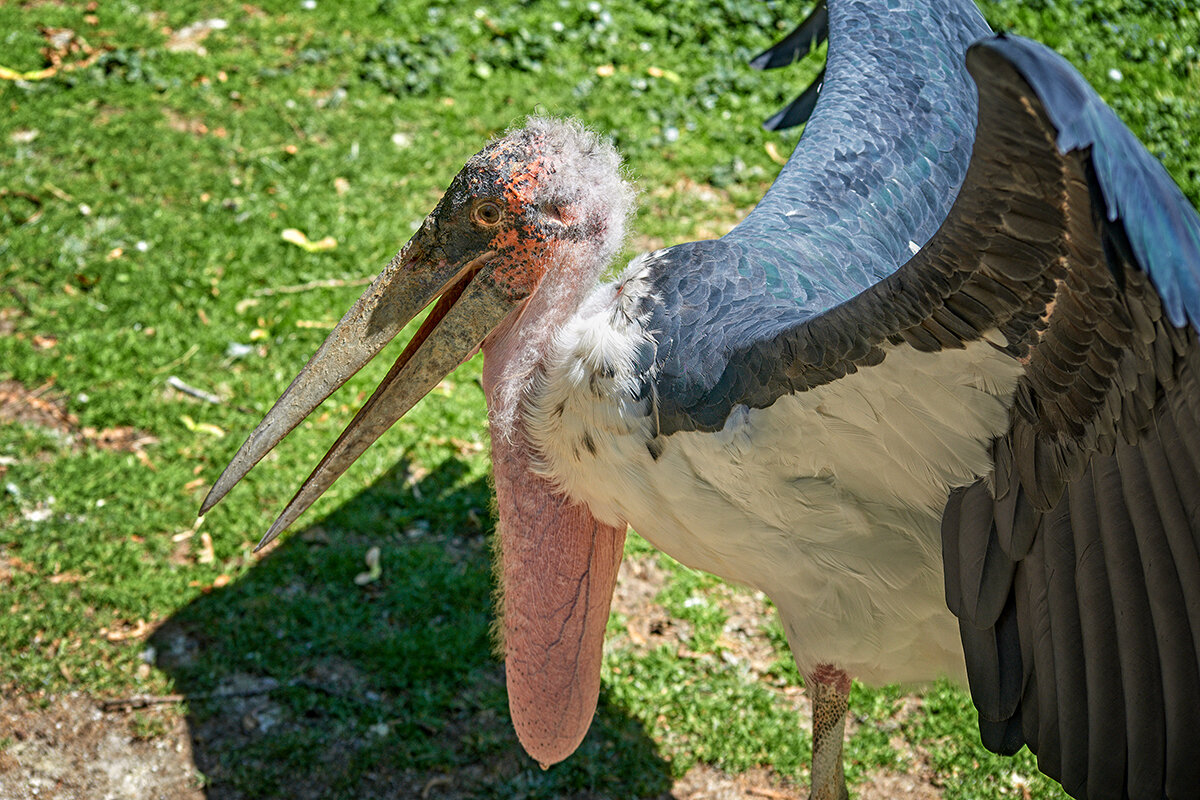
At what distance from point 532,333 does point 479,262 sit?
210 millimetres

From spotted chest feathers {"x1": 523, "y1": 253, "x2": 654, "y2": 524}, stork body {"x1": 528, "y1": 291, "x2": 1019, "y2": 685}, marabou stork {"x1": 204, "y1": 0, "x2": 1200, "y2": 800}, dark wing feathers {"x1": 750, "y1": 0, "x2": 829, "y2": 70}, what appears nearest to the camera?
marabou stork {"x1": 204, "y1": 0, "x2": 1200, "y2": 800}

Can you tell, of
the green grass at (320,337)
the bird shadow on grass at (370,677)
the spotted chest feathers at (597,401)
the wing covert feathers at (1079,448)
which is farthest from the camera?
the green grass at (320,337)

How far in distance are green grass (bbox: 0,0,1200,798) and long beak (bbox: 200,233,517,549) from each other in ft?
3.83

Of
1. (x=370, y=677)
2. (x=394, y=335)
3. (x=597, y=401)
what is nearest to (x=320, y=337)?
Answer: (x=370, y=677)

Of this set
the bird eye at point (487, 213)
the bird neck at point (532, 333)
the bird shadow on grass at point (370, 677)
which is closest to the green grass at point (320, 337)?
the bird shadow on grass at point (370, 677)

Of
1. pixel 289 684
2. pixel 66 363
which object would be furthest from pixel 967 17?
pixel 66 363

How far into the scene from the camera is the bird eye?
105 inches

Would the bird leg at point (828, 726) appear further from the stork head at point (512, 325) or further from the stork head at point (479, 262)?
the stork head at point (479, 262)

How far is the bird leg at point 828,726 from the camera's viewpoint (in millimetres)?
2848

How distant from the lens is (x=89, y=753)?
3.45 meters

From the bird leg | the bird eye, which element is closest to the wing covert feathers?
the bird leg

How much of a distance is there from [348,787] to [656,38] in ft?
15.9

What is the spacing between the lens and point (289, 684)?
3.73 metres

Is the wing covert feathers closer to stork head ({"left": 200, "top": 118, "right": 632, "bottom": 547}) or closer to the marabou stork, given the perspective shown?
the marabou stork
